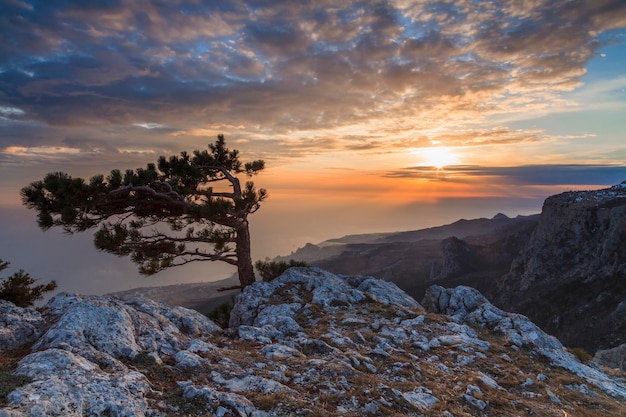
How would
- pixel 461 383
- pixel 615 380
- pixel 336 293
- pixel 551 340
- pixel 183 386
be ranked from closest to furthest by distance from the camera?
pixel 183 386
pixel 461 383
pixel 615 380
pixel 551 340
pixel 336 293

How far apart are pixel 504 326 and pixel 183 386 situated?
19968 mm

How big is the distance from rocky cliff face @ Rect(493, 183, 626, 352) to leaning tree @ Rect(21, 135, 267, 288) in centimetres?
8187

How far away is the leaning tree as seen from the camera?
1977 centimetres

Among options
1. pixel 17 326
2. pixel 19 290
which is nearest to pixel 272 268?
pixel 19 290

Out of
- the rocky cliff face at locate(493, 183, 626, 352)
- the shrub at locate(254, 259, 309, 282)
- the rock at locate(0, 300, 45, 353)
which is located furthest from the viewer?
the rocky cliff face at locate(493, 183, 626, 352)

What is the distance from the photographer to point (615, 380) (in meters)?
18.2

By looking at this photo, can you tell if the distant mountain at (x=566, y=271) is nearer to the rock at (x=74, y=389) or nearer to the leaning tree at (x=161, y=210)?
the leaning tree at (x=161, y=210)

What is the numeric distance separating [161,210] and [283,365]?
54.1 ft

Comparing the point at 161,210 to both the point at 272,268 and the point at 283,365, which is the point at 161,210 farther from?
the point at 283,365

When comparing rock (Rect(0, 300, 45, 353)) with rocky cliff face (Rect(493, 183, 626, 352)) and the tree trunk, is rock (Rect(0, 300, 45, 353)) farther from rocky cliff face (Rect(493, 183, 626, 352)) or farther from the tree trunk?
rocky cliff face (Rect(493, 183, 626, 352))

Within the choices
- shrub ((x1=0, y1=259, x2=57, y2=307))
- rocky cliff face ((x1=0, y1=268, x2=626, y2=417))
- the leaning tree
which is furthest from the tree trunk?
shrub ((x1=0, y1=259, x2=57, y2=307))

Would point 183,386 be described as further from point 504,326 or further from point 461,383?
point 504,326

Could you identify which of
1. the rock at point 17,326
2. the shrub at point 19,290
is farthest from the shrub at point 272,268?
the rock at point 17,326

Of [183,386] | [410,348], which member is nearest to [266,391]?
[183,386]
